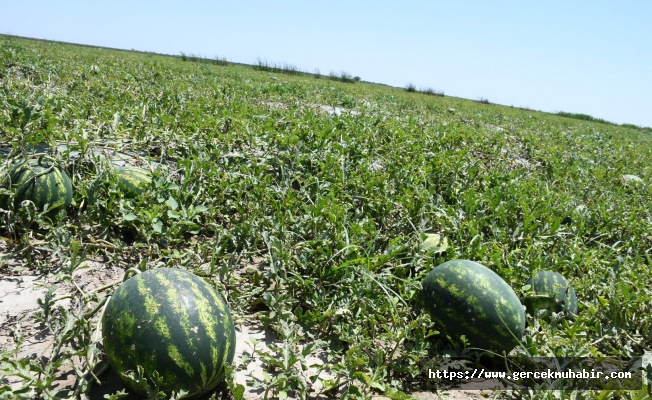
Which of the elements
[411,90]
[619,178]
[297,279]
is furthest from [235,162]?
[411,90]

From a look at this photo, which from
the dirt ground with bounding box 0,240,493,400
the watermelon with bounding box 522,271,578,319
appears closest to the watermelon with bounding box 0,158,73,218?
the dirt ground with bounding box 0,240,493,400

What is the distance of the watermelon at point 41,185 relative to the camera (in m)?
2.80

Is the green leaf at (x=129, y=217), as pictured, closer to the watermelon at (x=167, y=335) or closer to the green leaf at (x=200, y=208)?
the green leaf at (x=200, y=208)

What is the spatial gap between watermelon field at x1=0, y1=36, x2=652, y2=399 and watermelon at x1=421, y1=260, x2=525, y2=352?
0.04ft

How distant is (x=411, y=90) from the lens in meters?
20.9

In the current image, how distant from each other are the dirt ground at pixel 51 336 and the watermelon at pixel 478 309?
0.28m

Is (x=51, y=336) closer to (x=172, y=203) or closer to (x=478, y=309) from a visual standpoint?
(x=172, y=203)

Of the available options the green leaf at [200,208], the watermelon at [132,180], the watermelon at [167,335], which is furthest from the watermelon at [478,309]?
the watermelon at [132,180]

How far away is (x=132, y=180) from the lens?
129 inches

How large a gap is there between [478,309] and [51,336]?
6.69 ft

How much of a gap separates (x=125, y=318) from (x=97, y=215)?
1.41 meters

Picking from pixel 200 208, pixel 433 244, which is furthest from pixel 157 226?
pixel 433 244

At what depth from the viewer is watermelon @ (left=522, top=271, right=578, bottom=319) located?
268 cm

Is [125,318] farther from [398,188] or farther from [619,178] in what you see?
[619,178]
